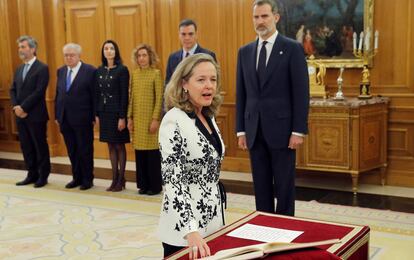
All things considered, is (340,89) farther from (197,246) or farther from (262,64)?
(197,246)

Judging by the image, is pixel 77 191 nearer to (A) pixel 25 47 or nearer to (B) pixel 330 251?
(A) pixel 25 47

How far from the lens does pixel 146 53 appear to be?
215 inches

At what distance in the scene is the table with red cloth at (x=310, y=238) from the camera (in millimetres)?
2074

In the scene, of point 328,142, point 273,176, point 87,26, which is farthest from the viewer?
point 87,26

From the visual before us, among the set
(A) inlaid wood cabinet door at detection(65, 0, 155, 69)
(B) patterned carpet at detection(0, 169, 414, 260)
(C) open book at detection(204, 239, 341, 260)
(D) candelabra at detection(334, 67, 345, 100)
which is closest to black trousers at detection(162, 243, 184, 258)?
(C) open book at detection(204, 239, 341, 260)

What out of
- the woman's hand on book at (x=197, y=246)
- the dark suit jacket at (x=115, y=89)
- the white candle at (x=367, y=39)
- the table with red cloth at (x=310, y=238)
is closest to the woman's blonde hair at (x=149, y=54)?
the dark suit jacket at (x=115, y=89)

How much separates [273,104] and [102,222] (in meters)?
1.99

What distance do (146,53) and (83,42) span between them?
2.75 m

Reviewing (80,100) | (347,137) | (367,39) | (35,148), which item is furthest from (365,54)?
(35,148)

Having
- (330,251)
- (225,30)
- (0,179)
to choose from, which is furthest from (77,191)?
(330,251)

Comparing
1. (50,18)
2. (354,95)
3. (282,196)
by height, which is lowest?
(282,196)

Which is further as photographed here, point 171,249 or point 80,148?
point 80,148

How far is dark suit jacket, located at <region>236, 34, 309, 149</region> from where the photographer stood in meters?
3.68

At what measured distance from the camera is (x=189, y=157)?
2287mm
